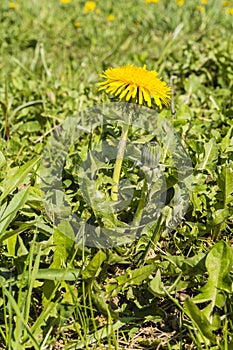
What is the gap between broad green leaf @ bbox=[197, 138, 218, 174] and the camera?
2090 millimetres

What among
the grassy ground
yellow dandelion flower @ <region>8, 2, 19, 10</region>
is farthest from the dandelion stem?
yellow dandelion flower @ <region>8, 2, 19, 10</region>

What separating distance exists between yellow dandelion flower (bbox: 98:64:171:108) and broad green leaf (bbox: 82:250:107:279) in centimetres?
49

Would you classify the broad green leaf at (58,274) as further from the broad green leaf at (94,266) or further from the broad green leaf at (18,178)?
the broad green leaf at (18,178)

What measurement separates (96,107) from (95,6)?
100 inches

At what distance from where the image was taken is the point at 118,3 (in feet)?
16.7

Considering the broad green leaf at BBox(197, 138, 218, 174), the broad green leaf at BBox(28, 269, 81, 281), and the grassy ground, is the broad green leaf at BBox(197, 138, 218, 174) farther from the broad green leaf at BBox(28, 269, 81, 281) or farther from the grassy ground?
the broad green leaf at BBox(28, 269, 81, 281)

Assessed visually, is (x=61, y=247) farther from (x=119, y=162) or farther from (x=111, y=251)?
(x=119, y=162)

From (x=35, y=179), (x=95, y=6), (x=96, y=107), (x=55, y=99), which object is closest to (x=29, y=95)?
(x=55, y=99)

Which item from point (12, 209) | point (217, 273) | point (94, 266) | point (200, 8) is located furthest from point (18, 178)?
point (200, 8)

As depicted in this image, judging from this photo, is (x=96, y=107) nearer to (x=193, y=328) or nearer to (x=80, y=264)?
(x=80, y=264)

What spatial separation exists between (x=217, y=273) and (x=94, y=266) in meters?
0.36

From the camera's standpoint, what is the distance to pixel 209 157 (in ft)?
6.91

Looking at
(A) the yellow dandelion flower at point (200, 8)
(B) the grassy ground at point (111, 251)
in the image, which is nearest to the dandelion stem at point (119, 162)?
(B) the grassy ground at point (111, 251)

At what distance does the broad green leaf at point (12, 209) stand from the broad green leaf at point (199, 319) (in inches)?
22.8
